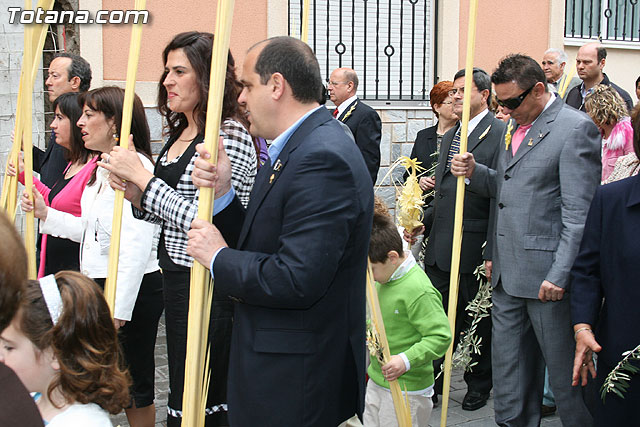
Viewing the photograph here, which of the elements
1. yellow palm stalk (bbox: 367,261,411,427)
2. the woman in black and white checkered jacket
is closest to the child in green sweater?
yellow palm stalk (bbox: 367,261,411,427)

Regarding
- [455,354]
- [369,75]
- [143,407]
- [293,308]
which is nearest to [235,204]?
[293,308]

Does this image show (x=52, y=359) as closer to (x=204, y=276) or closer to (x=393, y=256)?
(x=204, y=276)

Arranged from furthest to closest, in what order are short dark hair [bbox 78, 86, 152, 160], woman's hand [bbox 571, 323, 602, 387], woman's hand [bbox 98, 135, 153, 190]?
short dark hair [bbox 78, 86, 152, 160]
woman's hand [bbox 571, 323, 602, 387]
woman's hand [bbox 98, 135, 153, 190]

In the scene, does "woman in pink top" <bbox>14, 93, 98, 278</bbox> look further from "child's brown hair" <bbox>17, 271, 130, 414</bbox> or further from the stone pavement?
"child's brown hair" <bbox>17, 271, 130, 414</bbox>

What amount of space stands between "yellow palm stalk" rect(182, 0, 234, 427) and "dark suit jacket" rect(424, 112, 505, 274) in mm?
2697

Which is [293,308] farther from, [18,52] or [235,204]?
[18,52]

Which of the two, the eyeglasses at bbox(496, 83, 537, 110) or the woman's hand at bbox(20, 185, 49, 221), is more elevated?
the eyeglasses at bbox(496, 83, 537, 110)

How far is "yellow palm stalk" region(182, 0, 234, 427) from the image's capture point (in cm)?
207

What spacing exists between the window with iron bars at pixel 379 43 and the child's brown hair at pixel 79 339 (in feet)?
23.2

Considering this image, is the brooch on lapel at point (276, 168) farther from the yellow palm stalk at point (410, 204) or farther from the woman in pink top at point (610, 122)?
the woman in pink top at point (610, 122)

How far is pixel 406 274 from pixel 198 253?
159 centimetres

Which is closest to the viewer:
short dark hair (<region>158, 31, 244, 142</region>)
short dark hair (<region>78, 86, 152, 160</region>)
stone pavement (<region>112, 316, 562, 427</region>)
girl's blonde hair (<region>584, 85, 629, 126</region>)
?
short dark hair (<region>158, 31, 244, 142</region>)

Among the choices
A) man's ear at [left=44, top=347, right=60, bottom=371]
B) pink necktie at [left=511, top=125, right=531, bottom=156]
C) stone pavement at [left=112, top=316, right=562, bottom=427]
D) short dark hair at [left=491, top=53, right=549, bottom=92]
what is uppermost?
short dark hair at [left=491, top=53, right=549, bottom=92]

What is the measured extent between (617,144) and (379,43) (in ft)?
16.0
